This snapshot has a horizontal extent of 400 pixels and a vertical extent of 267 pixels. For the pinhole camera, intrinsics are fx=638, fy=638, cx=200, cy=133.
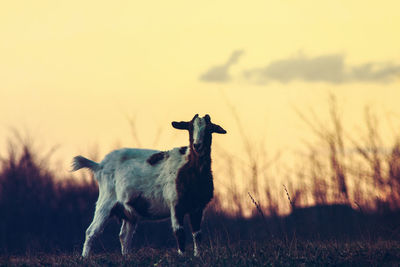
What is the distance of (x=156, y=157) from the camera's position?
11234mm

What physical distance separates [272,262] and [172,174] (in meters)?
2.44

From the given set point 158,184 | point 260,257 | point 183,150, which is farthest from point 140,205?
point 260,257

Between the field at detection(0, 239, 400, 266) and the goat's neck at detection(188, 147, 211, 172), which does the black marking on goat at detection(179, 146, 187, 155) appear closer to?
the goat's neck at detection(188, 147, 211, 172)

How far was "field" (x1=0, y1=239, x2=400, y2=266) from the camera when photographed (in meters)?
9.23

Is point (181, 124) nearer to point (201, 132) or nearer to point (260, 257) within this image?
point (201, 132)

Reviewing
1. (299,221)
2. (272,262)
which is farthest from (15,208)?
(272,262)

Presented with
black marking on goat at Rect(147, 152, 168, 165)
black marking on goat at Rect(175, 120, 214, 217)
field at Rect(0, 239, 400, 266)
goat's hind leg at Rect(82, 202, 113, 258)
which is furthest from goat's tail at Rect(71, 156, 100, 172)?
black marking on goat at Rect(175, 120, 214, 217)

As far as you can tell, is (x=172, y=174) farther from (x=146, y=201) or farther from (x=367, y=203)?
(x=367, y=203)

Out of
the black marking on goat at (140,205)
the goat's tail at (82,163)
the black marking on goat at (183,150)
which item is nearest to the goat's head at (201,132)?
the black marking on goat at (183,150)

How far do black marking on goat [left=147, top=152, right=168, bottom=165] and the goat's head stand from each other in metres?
0.87

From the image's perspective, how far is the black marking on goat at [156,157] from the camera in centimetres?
1118

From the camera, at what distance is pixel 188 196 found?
34.0 ft

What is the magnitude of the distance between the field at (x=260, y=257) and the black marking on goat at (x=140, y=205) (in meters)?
0.74

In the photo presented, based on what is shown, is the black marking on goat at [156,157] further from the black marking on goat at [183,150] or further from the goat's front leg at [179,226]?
the goat's front leg at [179,226]
